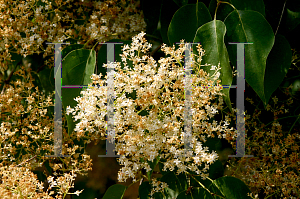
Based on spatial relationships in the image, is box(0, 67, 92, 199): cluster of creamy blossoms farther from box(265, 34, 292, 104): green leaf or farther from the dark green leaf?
box(265, 34, 292, 104): green leaf

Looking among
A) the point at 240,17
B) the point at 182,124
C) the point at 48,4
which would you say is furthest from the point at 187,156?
the point at 48,4

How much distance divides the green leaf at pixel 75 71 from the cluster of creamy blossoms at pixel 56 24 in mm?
67

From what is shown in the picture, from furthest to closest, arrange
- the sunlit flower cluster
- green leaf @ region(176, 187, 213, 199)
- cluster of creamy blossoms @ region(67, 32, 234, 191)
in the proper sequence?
1. the sunlit flower cluster
2. green leaf @ region(176, 187, 213, 199)
3. cluster of creamy blossoms @ region(67, 32, 234, 191)

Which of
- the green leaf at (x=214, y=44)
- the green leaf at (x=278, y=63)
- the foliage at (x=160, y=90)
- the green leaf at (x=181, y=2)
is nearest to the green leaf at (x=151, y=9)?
the foliage at (x=160, y=90)

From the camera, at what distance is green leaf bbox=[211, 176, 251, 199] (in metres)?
0.66

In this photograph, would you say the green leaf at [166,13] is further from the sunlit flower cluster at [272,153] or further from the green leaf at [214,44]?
the sunlit flower cluster at [272,153]

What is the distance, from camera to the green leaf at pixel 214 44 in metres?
0.59

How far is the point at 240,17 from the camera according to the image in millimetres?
633

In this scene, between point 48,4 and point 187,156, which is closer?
point 187,156

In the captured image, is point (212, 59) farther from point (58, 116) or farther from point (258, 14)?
point (58, 116)

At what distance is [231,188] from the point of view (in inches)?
26.4

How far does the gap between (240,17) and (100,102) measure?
1.19 feet

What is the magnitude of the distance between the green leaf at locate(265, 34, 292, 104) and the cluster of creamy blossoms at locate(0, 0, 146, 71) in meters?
0.35

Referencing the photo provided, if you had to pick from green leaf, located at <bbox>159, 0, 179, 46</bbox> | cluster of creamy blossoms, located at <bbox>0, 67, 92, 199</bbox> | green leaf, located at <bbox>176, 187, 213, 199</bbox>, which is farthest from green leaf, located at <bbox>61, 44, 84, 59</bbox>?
green leaf, located at <bbox>176, 187, 213, 199</bbox>
